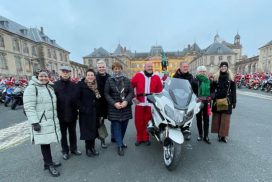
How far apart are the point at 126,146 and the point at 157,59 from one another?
75.9 m

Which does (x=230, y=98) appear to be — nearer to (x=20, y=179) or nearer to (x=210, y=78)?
(x=210, y=78)

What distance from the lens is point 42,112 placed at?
8.29ft

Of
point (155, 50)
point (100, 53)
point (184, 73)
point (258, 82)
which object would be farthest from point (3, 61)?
point (155, 50)

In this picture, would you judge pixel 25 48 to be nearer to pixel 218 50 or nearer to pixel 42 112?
pixel 42 112

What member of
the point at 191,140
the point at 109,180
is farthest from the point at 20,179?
the point at 191,140

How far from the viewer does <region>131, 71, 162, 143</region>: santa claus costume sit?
3.67 m

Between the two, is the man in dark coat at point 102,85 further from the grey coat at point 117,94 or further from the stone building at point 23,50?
the stone building at point 23,50

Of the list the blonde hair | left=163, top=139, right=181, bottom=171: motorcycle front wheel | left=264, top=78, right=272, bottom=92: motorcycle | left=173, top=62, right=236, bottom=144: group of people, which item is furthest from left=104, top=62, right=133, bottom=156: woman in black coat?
left=264, top=78, right=272, bottom=92: motorcycle

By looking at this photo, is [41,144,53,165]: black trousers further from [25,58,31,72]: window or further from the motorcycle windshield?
[25,58,31,72]: window

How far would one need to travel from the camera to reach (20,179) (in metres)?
2.56

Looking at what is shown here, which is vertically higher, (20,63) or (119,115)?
(20,63)

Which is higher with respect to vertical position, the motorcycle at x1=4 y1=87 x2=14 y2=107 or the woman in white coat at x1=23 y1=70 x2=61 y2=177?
the woman in white coat at x1=23 y1=70 x2=61 y2=177

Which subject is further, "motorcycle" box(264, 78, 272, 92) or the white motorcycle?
"motorcycle" box(264, 78, 272, 92)

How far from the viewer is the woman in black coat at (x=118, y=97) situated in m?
3.26
